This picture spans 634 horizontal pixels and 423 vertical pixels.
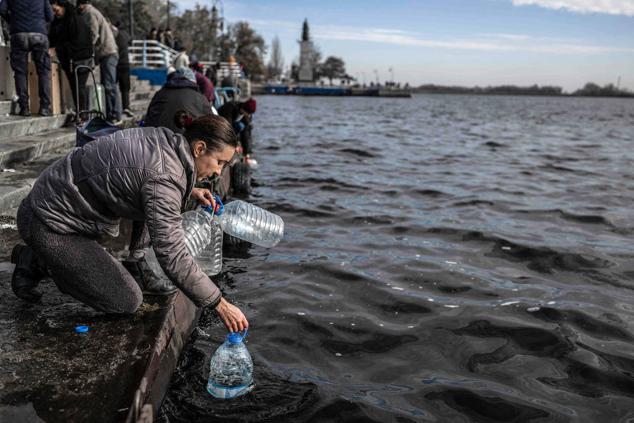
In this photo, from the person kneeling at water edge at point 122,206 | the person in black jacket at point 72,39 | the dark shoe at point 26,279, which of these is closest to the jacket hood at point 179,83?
the dark shoe at point 26,279

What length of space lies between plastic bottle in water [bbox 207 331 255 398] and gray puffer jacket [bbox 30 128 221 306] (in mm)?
719

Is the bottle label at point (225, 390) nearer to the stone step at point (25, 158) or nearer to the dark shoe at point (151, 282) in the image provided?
the dark shoe at point (151, 282)

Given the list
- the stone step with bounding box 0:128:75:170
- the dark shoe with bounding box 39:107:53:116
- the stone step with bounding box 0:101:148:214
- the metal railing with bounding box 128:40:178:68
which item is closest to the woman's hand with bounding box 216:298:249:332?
the stone step with bounding box 0:101:148:214

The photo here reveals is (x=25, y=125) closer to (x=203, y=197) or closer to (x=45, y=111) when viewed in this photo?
(x=45, y=111)

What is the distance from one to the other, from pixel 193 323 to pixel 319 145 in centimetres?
1632

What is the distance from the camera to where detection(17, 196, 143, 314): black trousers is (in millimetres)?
3387

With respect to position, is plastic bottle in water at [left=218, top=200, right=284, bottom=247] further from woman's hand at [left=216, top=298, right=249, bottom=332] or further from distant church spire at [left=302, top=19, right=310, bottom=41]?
distant church spire at [left=302, top=19, right=310, bottom=41]

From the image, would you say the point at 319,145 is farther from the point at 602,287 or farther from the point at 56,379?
the point at 56,379

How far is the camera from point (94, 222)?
3.40m

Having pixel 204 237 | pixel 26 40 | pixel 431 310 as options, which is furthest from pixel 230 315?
pixel 26 40

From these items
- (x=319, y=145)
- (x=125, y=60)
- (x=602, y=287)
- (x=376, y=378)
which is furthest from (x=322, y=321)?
(x=319, y=145)

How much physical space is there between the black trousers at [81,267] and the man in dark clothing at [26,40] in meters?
6.50

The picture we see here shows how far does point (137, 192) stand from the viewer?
3.18 m

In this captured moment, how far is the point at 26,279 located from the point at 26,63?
21.2ft
